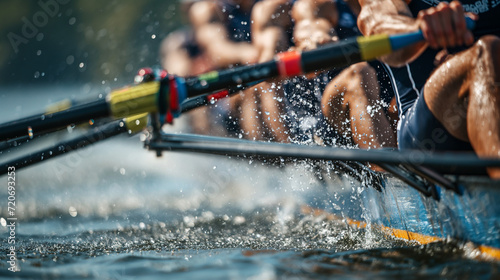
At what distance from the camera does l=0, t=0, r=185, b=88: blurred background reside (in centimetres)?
998

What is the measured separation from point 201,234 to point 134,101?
0.83 metres

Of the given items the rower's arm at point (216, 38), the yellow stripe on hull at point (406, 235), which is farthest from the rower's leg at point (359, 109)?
the rower's arm at point (216, 38)

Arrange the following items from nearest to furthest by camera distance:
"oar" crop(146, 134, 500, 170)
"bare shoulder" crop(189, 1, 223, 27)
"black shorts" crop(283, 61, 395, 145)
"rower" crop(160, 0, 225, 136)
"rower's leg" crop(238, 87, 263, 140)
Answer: "oar" crop(146, 134, 500, 170) → "black shorts" crop(283, 61, 395, 145) → "rower's leg" crop(238, 87, 263, 140) → "rower" crop(160, 0, 225, 136) → "bare shoulder" crop(189, 1, 223, 27)

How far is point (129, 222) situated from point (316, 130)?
0.98 m

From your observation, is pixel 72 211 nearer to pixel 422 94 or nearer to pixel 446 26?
pixel 422 94

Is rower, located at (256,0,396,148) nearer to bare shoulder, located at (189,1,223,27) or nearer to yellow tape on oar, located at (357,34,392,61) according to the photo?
yellow tape on oar, located at (357,34,392,61)

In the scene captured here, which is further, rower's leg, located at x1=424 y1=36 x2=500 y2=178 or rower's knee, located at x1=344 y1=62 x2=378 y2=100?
rower's knee, located at x1=344 y1=62 x2=378 y2=100

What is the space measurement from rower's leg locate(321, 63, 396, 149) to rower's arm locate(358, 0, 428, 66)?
423mm

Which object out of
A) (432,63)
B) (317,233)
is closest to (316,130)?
(317,233)

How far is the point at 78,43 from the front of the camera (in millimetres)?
10914

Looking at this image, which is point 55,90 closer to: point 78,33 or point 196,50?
point 78,33

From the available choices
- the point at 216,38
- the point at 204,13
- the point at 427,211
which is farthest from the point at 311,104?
the point at 204,13

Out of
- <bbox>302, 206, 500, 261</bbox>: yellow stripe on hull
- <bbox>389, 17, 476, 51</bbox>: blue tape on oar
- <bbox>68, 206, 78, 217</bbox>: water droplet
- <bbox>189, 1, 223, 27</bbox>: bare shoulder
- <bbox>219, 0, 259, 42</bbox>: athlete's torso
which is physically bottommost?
<bbox>302, 206, 500, 261</bbox>: yellow stripe on hull

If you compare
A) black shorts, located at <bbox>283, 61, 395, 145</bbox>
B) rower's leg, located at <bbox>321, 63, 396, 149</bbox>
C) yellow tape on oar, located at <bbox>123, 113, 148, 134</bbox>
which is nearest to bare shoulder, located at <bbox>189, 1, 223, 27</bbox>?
black shorts, located at <bbox>283, 61, 395, 145</bbox>
